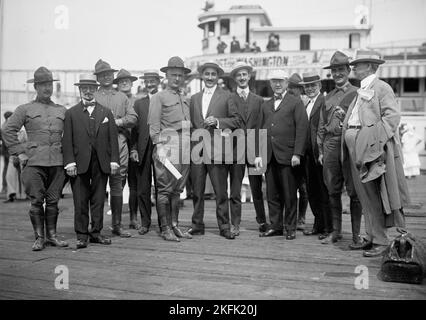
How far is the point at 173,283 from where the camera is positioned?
13.9ft

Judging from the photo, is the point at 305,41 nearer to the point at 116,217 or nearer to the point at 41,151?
the point at 116,217

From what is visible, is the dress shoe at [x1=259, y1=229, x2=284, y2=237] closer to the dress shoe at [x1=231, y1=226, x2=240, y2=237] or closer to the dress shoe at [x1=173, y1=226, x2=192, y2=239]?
the dress shoe at [x1=231, y1=226, x2=240, y2=237]

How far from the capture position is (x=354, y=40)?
A: 97.1 ft

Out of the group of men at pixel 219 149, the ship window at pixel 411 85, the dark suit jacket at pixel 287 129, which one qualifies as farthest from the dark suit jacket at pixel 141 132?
the ship window at pixel 411 85

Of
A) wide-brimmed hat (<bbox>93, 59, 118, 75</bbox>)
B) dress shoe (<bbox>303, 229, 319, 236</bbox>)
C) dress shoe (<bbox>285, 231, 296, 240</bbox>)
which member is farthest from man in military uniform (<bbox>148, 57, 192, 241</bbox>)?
dress shoe (<bbox>303, 229, 319, 236</bbox>)

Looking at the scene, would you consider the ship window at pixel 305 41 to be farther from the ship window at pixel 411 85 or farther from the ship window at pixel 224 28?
the ship window at pixel 411 85

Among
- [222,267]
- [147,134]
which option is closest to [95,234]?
[147,134]

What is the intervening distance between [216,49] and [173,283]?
27.4 metres

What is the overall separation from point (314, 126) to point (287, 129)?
14.0 inches

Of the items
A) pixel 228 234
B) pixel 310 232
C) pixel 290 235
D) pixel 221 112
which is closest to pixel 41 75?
pixel 221 112

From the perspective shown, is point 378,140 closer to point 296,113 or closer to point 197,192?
point 296,113

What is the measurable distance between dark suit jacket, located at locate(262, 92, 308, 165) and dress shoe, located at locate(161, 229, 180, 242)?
1608 millimetres

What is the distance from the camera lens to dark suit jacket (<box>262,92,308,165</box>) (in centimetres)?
637

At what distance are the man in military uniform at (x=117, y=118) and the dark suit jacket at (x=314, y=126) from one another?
237 centimetres
